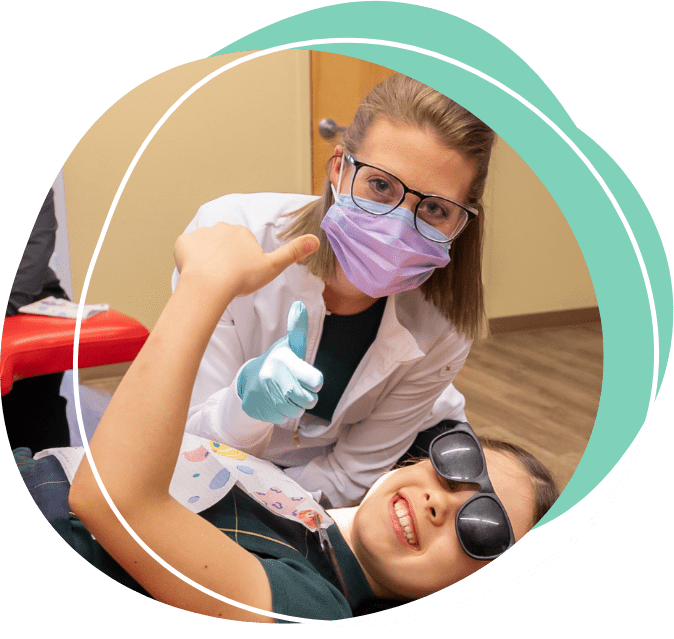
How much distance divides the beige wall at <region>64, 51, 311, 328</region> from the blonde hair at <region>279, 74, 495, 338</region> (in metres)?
0.10

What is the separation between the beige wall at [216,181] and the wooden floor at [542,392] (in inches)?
3.9

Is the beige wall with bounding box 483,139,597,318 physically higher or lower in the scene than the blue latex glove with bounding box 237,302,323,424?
higher

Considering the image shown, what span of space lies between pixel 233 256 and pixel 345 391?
327 millimetres

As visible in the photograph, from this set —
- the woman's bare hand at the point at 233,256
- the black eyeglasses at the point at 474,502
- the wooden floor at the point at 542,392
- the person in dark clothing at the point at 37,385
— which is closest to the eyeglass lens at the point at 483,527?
the black eyeglasses at the point at 474,502

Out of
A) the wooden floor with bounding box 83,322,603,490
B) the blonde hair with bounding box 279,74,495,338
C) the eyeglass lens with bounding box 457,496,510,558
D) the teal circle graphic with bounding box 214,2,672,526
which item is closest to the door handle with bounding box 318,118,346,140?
the blonde hair with bounding box 279,74,495,338

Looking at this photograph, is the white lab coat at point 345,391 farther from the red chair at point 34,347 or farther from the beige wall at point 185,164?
the red chair at point 34,347

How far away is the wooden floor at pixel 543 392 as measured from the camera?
5.02 feet

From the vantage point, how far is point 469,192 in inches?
55.9

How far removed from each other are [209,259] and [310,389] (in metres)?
0.29

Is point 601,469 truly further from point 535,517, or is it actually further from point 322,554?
point 322,554

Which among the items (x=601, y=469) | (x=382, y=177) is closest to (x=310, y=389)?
(x=382, y=177)

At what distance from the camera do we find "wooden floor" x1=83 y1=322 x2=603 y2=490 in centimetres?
153

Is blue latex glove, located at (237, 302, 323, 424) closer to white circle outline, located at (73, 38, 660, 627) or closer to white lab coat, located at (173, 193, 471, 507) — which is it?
white lab coat, located at (173, 193, 471, 507)

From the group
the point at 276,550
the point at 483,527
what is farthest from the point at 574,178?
the point at 276,550
